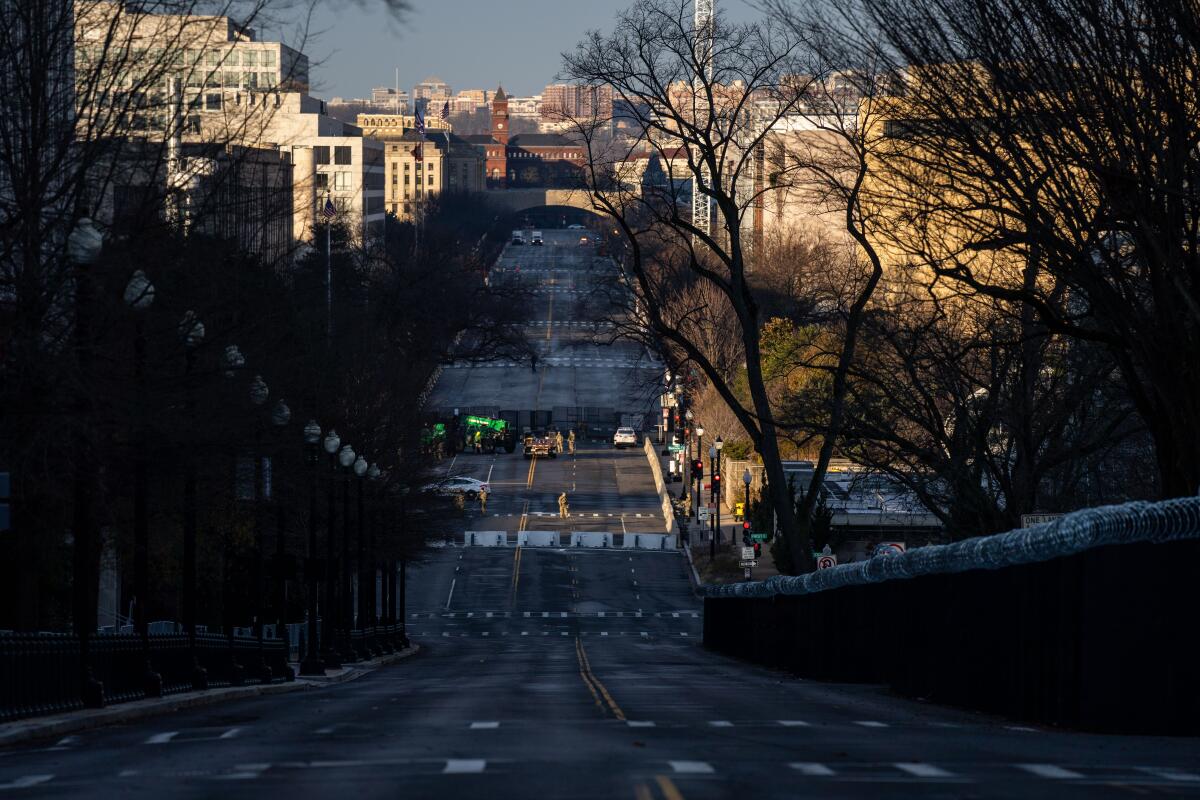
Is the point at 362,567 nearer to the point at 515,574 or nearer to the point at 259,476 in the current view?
the point at 259,476

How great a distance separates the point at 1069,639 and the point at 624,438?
386ft

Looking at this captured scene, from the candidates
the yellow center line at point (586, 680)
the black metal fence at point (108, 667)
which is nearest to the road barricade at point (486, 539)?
the yellow center line at point (586, 680)

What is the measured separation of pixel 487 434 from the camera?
131m

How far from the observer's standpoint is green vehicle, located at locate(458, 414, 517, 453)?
12925cm

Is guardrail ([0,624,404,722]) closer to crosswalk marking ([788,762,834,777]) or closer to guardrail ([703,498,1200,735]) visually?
crosswalk marking ([788,762,834,777])

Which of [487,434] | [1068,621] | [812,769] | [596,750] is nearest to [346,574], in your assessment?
[1068,621]

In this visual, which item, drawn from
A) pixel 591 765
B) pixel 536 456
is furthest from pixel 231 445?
pixel 536 456

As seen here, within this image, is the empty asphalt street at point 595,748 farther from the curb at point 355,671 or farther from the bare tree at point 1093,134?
the bare tree at point 1093,134

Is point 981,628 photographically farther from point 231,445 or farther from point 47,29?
point 231,445

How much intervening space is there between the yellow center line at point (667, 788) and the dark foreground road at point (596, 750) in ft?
0.04

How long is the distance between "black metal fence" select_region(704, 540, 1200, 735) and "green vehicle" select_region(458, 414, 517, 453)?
107295 mm

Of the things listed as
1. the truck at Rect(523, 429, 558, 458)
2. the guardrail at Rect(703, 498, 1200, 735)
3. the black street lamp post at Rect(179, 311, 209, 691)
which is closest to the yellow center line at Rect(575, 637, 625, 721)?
the guardrail at Rect(703, 498, 1200, 735)

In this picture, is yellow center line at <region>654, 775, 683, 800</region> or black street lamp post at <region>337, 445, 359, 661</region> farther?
black street lamp post at <region>337, 445, 359, 661</region>

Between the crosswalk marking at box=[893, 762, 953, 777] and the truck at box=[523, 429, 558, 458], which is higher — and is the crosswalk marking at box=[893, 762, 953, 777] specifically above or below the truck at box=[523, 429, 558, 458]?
below
